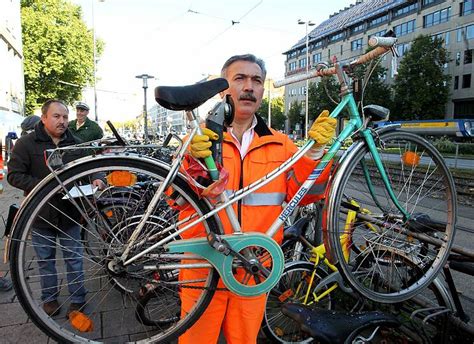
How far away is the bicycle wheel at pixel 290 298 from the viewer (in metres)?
3.12

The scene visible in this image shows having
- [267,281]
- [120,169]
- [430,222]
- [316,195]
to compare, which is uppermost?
[120,169]

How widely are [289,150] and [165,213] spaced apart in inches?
40.0

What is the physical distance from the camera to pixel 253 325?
221 cm

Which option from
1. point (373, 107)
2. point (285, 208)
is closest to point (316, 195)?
point (285, 208)

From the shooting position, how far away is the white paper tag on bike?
1972 millimetres

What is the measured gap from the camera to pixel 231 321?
7.34 ft

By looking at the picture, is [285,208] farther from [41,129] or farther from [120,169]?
[41,129]

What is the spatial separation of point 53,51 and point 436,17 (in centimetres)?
4507

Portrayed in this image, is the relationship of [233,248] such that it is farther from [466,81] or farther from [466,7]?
[466,7]

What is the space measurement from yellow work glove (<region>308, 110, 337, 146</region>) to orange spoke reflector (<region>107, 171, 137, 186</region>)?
41.8 inches

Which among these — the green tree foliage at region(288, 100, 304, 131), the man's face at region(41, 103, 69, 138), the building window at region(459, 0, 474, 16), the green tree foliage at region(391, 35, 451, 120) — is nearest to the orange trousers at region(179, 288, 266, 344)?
the man's face at region(41, 103, 69, 138)

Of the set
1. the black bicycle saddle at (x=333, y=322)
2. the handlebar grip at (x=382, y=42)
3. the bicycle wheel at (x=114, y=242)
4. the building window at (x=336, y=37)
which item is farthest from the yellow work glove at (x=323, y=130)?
the building window at (x=336, y=37)

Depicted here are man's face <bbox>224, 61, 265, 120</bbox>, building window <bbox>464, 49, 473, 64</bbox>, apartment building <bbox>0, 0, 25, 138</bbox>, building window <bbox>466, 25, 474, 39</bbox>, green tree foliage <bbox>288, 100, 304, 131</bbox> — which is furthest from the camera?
green tree foliage <bbox>288, 100, 304, 131</bbox>

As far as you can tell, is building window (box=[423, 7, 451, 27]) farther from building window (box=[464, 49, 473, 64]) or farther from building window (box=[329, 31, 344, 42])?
building window (box=[329, 31, 344, 42])
